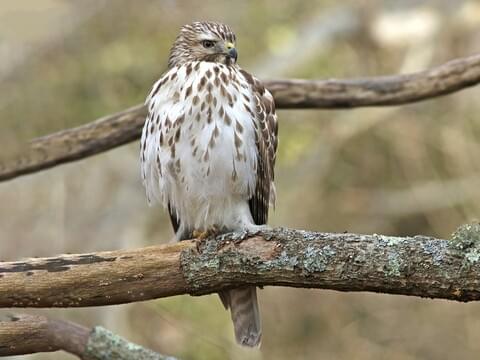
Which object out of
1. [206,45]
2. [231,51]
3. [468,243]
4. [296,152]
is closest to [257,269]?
[468,243]

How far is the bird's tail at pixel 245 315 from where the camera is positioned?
4.64 m

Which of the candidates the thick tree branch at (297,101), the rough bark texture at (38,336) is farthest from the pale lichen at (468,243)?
the thick tree branch at (297,101)

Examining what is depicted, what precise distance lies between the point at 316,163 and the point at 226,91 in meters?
5.55

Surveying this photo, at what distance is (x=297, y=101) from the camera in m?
5.05

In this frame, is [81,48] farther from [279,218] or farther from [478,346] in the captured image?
[478,346]

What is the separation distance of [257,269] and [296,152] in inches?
213

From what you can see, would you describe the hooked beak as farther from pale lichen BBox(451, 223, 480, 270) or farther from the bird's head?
pale lichen BBox(451, 223, 480, 270)

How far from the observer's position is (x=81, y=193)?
29.3ft

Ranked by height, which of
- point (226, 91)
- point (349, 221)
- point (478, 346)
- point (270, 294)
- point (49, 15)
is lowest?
point (226, 91)

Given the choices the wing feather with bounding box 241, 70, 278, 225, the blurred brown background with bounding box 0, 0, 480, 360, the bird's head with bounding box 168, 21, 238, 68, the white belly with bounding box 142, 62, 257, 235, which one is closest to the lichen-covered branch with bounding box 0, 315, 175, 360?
A: the white belly with bounding box 142, 62, 257, 235

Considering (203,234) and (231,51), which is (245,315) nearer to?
(203,234)

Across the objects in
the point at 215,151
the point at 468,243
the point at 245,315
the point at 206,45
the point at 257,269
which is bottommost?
the point at 468,243

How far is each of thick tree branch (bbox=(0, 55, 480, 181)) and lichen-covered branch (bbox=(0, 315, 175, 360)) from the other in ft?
3.56

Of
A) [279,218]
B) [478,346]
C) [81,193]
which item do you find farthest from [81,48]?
[478,346]
